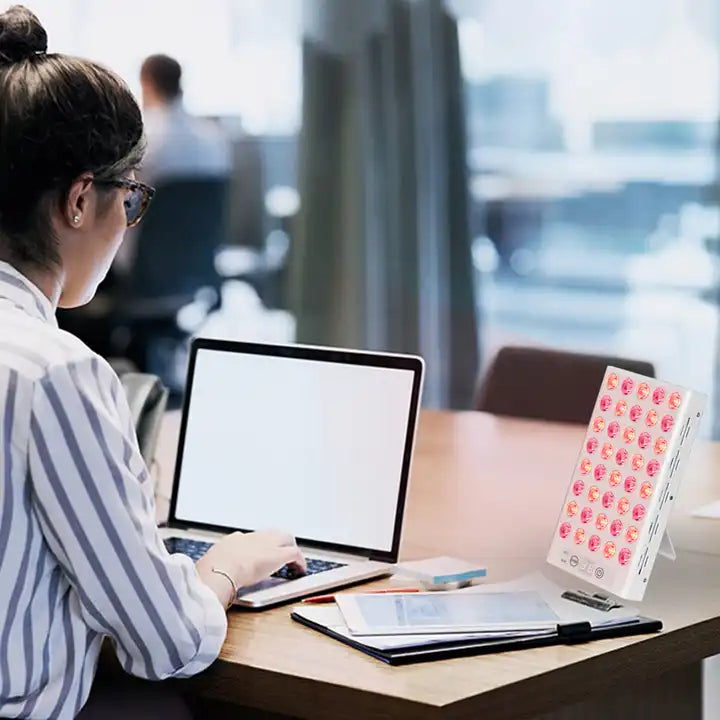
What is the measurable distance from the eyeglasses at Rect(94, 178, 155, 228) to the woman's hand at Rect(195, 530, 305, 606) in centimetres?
41

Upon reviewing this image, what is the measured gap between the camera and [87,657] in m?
1.54

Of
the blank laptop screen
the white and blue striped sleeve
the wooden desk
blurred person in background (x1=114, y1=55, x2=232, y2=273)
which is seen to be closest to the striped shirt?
the white and blue striped sleeve

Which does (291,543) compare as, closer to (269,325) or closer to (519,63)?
(519,63)

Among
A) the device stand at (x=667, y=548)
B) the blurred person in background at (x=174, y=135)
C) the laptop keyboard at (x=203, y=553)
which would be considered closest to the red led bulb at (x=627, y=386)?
the device stand at (x=667, y=548)

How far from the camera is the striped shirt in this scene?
1.46 metres

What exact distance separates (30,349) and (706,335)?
3267 mm

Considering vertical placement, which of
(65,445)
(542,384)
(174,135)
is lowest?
(542,384)

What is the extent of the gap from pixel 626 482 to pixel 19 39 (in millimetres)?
876

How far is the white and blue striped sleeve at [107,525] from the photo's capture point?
146 centimetres

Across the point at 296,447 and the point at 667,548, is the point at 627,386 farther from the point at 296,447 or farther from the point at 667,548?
the point at 296,447

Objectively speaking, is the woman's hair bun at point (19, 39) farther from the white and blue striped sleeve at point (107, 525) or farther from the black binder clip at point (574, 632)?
the black binder clip at point (574, 632)

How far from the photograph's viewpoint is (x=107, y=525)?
4.83ft

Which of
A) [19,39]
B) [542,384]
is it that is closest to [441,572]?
[19,39]

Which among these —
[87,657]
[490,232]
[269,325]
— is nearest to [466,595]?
[87,657]
